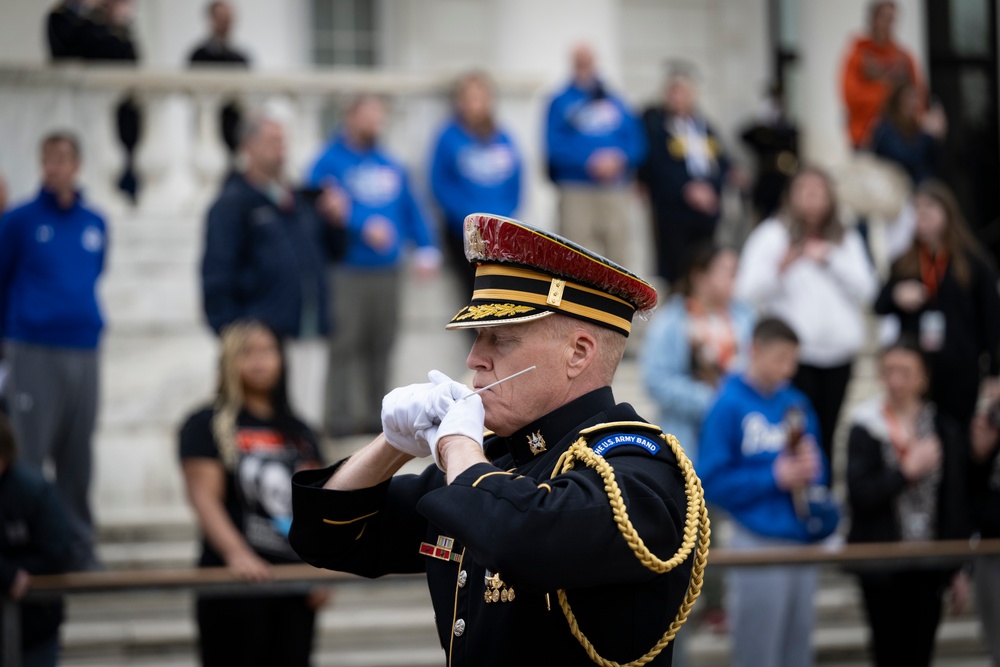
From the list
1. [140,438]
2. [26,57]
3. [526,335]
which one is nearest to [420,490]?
[526,335]

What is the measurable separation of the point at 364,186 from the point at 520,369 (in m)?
6.14

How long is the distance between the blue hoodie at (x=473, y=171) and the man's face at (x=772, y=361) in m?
3.21

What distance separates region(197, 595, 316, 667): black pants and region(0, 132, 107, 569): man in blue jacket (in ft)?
6.65

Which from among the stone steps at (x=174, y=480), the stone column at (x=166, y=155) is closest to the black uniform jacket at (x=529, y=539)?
the stone steps at (x=174, y=480)

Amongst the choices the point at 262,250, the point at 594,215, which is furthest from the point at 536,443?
the point at 594,215

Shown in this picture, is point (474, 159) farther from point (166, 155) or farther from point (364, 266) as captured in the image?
point (166, 155)

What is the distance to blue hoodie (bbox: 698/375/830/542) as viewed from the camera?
626cm

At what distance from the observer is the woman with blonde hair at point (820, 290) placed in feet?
26.3

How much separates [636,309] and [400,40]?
11.2 meters

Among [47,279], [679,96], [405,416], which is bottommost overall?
[47,279]

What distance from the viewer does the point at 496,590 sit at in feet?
9.57

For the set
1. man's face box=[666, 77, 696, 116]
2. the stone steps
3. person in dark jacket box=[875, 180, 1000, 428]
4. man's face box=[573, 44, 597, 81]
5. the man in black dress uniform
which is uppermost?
man's face box=[573, 44, 597, 81]

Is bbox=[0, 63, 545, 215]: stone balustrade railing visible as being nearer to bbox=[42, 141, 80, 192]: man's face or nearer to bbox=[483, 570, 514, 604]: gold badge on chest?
bbox=[42, 141, 80, 192]: man's face

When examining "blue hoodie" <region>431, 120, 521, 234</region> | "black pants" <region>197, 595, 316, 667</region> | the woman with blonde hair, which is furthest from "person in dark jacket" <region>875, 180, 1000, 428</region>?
"black pants" <region>197, 595, 316, 667</region>
